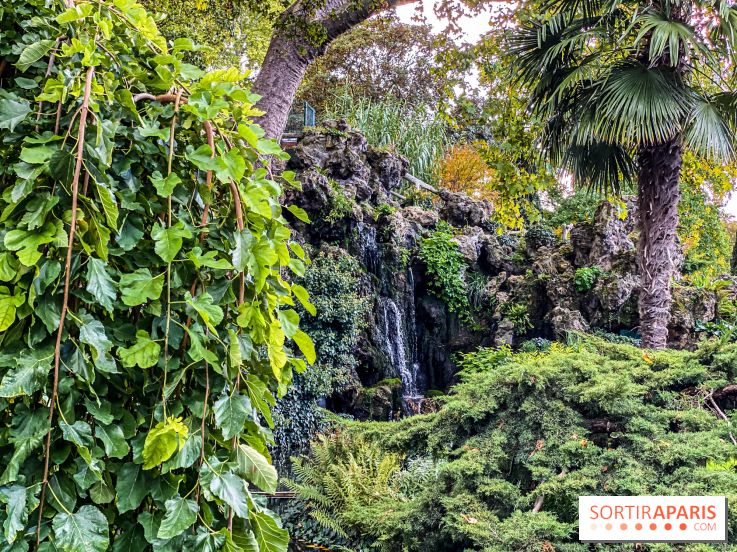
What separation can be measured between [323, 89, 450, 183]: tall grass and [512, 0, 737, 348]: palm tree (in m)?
6.20

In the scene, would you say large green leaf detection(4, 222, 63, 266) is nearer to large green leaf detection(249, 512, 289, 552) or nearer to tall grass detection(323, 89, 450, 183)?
large green leaf detection(249, 512, 289, 552)

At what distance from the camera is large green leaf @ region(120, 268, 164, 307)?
3.48 ft

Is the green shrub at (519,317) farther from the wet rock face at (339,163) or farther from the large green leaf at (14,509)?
the large green leaf at (14,509)

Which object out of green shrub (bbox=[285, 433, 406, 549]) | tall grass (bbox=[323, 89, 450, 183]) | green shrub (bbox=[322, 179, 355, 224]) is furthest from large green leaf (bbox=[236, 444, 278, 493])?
tall grass (bbox=[323, 89, 450, 183])

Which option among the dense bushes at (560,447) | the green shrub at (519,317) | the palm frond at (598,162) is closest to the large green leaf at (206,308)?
the dense bushes at (560,447)

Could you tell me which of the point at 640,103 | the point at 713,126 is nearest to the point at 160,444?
the point at 640,103

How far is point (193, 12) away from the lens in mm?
7043

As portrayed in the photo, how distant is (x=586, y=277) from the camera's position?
33.2 ft

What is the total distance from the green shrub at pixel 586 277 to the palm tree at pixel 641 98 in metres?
2.73

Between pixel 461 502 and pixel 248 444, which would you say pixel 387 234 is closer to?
pixel 461 502

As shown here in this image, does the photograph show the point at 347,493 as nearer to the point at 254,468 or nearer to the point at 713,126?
the point at 254,468

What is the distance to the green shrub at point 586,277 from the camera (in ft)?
33.2

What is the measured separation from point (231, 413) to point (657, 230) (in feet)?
23.1

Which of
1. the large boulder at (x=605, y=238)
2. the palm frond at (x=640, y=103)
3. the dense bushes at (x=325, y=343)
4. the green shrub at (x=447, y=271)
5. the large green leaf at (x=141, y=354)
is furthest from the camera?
the green shrub at (x=447, y=271)
